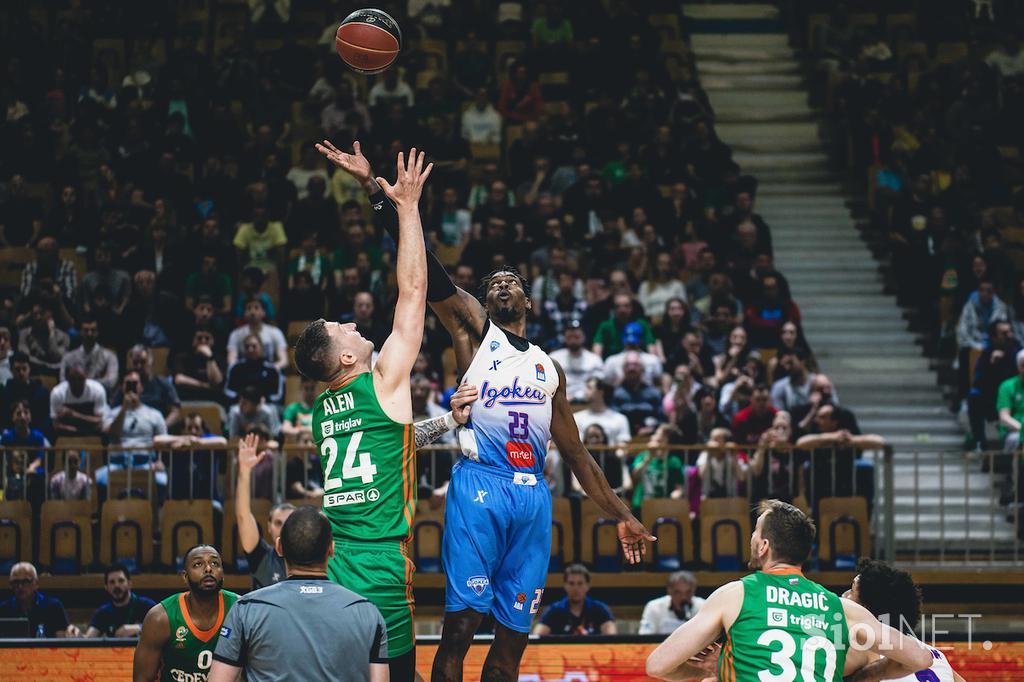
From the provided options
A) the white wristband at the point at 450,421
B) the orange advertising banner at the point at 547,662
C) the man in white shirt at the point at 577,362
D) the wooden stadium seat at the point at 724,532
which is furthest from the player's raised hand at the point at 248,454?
the man in white shirt at the point at 577,362

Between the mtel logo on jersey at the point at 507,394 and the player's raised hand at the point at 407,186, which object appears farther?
the mtel logo on jersey at the point at 507,394

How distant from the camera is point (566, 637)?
973 cm

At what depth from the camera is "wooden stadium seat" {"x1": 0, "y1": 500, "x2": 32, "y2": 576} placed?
12.9m

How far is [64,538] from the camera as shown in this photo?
12.9 m

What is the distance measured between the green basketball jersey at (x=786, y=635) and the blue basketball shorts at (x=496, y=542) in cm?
138

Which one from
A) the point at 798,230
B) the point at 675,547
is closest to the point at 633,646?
the point at 675,547

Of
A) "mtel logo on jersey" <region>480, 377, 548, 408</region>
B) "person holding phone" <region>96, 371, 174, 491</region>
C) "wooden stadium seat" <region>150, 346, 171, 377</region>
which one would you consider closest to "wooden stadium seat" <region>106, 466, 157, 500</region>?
"person holding phone" <region>96, 371, 174, 491</region>

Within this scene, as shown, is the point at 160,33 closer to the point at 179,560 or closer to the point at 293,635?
the point at 179,560

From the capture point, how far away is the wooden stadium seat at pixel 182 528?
12.8m

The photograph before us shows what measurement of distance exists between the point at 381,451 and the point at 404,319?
60 centimetres

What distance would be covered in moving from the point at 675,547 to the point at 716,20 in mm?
13326

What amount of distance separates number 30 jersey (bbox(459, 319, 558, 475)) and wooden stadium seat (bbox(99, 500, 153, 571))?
6560 mm

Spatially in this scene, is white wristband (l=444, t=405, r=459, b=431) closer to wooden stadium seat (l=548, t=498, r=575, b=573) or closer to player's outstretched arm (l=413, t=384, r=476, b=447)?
player's outstretched arm (l=413, t=384, r=476, b=447)

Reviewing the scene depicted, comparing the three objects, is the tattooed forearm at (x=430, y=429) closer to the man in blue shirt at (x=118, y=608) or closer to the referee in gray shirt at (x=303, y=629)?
the referee in gray shirt at (x=303, y=629)
